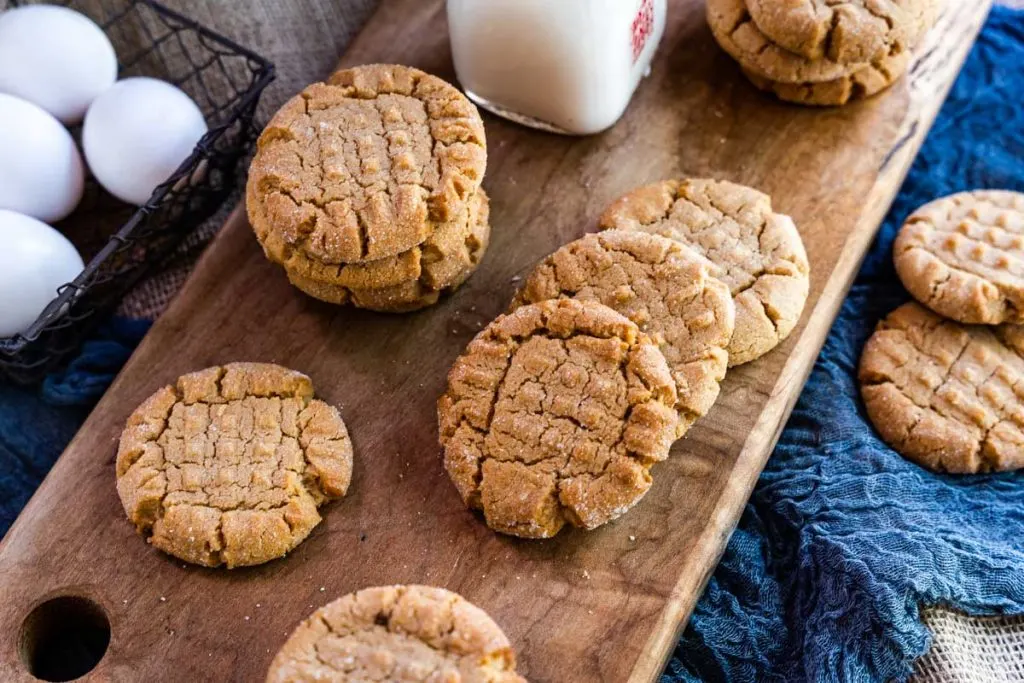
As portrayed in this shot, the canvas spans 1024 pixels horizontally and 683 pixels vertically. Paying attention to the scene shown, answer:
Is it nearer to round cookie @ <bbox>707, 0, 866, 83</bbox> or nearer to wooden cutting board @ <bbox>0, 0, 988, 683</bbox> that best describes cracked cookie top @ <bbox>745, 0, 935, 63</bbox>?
round cookie @ <bbox>707, 0, 866, 83</bbox>

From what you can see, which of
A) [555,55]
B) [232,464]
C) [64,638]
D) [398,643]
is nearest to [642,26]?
[555,55]

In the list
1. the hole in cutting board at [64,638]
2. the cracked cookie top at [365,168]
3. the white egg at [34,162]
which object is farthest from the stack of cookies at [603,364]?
the white egg at [34,162]

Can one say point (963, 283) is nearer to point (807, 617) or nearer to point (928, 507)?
point (928, 507)

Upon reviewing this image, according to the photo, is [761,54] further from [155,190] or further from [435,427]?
[155,190]

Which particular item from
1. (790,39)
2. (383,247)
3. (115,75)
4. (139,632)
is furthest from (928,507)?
(115,75)

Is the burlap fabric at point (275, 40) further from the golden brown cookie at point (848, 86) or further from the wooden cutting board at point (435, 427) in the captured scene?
the golden brown cookie at point (848, 86)

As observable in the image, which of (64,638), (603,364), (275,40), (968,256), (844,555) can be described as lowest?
(844,555)
